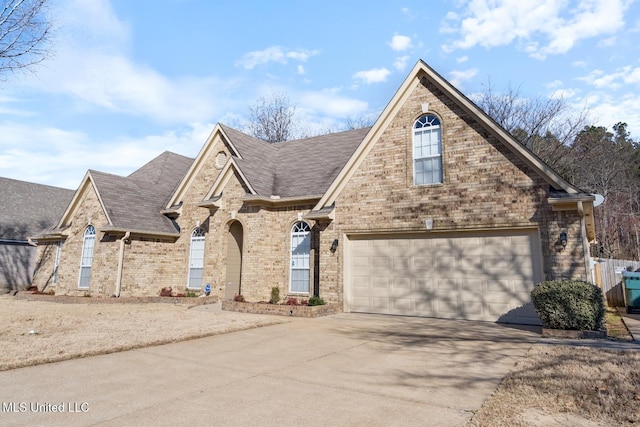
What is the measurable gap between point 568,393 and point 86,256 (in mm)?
19863

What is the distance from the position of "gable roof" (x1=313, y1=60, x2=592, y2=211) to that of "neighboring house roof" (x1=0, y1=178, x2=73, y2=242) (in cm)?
2462

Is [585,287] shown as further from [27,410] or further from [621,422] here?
[27,410]

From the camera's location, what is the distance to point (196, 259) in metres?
18.0

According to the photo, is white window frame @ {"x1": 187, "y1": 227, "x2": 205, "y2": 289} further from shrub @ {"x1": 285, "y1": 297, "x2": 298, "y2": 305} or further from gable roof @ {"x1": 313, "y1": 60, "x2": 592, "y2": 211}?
gable roof @ {"x1": 313, "y1": 60, "x2": 592, "y2": 211}

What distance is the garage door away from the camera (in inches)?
428

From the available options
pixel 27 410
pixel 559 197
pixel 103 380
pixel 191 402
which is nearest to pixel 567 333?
pixel 559 197

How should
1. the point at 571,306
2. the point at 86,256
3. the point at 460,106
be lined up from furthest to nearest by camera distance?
the point at 86,256
the point at 460,106
the point at 571,306

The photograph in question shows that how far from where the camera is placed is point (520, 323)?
1072 cm

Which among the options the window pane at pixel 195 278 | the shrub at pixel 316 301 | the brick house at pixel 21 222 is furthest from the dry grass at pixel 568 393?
the brick house at pixel 21 222

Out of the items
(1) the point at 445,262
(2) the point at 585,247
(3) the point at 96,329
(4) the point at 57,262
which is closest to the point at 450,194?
(1) the point at 445,262

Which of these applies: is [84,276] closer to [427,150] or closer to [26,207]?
[26,207]

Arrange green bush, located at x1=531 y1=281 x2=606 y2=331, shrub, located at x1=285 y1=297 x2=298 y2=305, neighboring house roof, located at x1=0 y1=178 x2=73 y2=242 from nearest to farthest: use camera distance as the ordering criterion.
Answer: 1. green bush, located at x1=531 y1=281 x2=606 y2=331
2. shrub, located at x1=285 y1=297 x2=298 y2=305
3. neighboring house roof, located at x1=0 y1=178 x2=73 y2=242

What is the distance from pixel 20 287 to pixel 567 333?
104 ft

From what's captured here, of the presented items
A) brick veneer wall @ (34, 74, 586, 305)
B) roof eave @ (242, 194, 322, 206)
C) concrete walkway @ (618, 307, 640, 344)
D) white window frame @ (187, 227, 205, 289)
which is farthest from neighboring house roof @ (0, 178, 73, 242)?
concrete walkway @ (618, 307, 640, 344)
